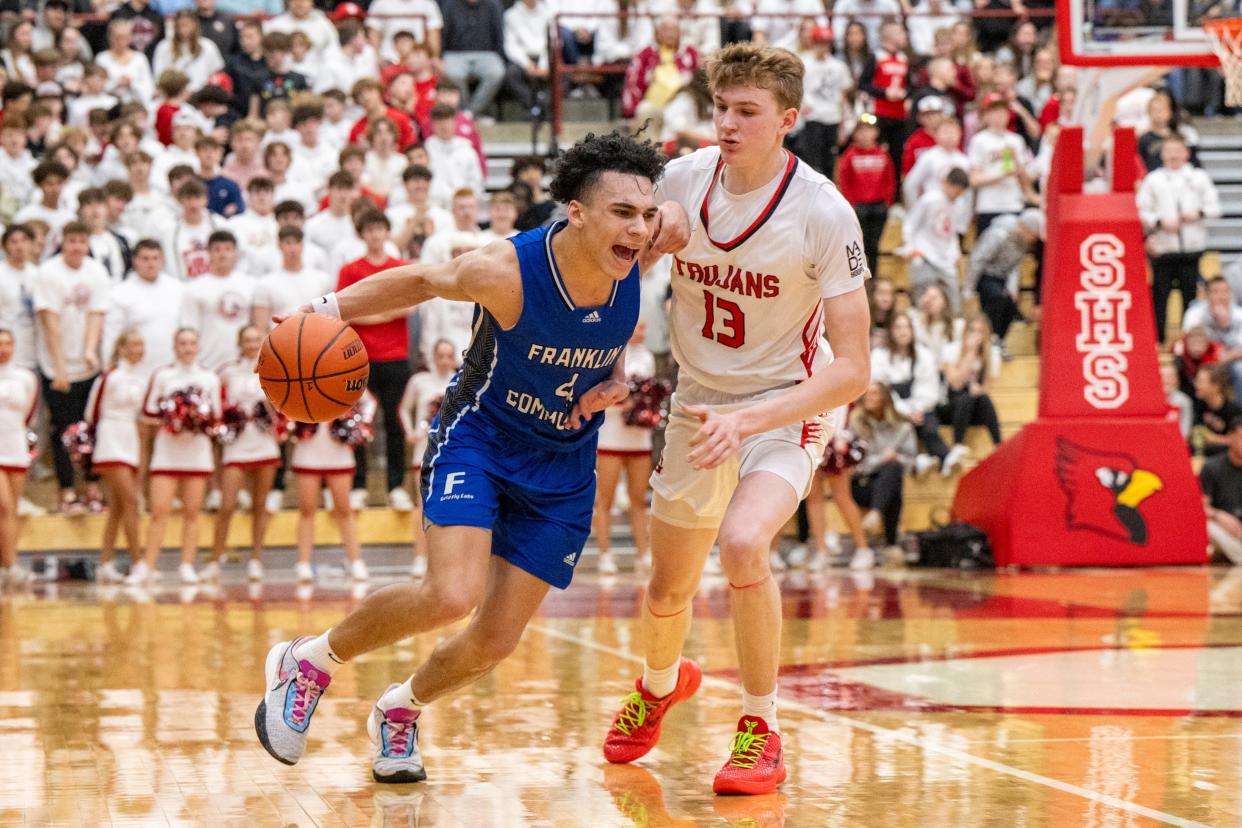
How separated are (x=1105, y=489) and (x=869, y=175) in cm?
459

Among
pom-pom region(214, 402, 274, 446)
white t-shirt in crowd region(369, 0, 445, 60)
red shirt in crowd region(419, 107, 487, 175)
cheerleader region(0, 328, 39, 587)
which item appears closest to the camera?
cheerleader region(0, 328, 39, 587)

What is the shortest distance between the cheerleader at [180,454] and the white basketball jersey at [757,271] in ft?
26.1

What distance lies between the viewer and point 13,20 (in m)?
17.5

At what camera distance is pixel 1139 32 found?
1331 centimetres

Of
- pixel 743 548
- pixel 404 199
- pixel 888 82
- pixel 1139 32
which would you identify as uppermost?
pixel 888 82

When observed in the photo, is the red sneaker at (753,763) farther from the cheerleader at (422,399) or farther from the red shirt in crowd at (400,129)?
the red shirt in crowd at (400,129)

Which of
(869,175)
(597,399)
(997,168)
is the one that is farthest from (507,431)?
(997,168)

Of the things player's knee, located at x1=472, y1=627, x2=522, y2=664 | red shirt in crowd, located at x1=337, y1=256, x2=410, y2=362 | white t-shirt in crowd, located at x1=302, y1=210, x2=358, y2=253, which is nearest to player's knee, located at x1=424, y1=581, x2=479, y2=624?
player's knee, located at x1=472, y1=627, x2=522, y2=664

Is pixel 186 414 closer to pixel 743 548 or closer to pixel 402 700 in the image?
pixel 402 700

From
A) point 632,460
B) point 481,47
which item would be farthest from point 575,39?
point 632,460

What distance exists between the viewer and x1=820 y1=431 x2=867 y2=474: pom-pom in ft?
46.6

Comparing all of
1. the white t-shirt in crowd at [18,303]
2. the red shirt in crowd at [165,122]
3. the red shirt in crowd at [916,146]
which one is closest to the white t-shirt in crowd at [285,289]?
Answer: the white t-shirt in crowd at [18,303]

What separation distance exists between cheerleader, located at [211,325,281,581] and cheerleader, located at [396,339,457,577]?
1.06m

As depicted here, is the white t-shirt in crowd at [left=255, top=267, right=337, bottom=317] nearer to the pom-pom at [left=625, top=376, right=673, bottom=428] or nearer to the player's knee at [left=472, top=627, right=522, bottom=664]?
the pom-pom at [left=625, top=376, right=673, bottom=428]
